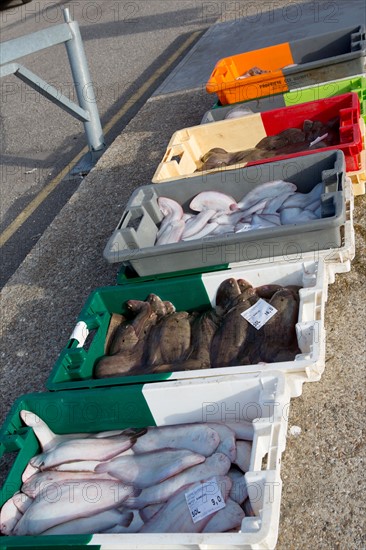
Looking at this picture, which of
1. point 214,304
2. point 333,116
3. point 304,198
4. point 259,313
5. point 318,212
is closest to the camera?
point 259,313

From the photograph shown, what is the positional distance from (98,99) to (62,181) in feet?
7.49

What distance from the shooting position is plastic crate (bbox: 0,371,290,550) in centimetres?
210

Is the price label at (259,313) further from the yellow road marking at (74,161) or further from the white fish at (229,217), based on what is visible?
the yellow road marking at (74,161)

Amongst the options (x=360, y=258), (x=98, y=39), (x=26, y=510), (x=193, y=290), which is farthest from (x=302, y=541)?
(x=98, y=39)

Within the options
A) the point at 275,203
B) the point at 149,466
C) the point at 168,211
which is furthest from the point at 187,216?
the point at 149,466

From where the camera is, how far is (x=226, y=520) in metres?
2.33

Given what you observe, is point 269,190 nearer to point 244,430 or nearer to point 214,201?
point 214,201

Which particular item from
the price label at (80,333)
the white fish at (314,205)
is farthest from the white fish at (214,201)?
the price label at (80,333)

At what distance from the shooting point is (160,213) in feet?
13.2

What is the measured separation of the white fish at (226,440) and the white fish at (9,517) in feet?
3.08

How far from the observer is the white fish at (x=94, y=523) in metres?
2.48

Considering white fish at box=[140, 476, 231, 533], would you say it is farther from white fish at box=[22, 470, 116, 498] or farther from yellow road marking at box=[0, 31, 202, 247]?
yellow road marking at box=[0, 31, 202, 247]

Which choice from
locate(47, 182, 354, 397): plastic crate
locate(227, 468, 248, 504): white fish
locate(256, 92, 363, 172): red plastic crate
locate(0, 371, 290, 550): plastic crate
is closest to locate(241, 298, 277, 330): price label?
locate(47, 182, 354, 397): plastic crate

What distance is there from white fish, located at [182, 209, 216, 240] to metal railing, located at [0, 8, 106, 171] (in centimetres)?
210
